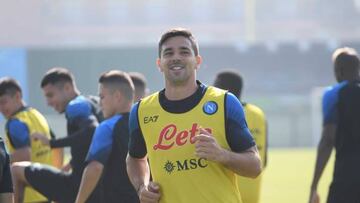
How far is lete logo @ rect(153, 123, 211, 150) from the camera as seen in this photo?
4.52m

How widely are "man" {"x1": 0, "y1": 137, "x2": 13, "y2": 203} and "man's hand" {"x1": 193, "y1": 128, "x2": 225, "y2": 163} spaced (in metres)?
0.90

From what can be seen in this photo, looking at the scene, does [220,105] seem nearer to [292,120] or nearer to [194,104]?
[194,104]

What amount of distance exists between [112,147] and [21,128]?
2063 mm

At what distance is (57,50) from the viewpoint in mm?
45719

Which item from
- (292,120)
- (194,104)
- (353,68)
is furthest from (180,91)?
(292,120)

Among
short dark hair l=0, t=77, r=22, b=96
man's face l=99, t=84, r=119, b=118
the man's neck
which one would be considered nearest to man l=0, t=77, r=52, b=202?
short dark hair l=0, t=77, r=22, b=96

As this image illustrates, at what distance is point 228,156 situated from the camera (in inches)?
171

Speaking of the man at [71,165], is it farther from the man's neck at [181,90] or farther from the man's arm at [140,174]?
the man's neck at [181,90]

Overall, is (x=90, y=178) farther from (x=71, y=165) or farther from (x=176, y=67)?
(x=176, y=67)

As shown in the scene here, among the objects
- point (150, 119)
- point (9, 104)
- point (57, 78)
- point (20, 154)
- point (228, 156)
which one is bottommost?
point (20, 154)

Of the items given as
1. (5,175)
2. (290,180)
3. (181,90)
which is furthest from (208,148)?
(290,180)

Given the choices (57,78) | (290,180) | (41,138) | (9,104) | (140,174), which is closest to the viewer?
(140,174)

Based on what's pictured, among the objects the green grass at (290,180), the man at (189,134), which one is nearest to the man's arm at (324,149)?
the man at (189,134)

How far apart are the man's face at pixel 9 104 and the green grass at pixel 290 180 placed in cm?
716
